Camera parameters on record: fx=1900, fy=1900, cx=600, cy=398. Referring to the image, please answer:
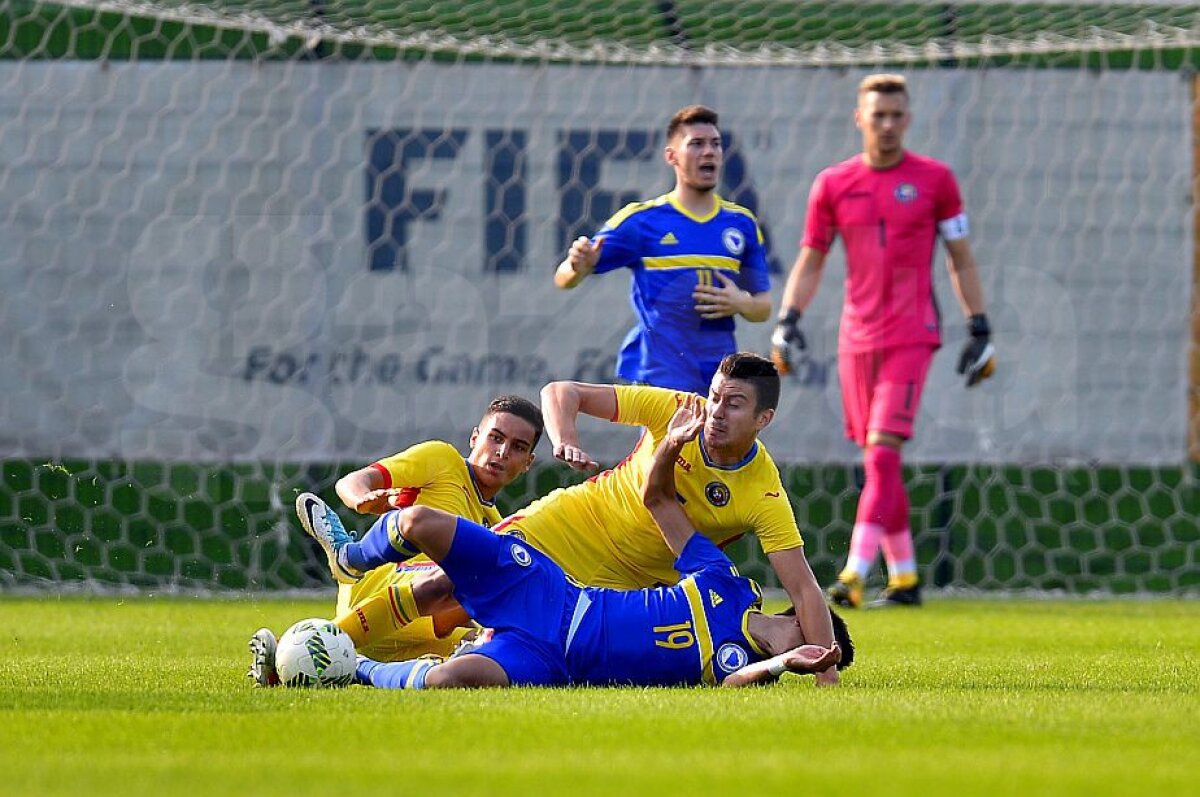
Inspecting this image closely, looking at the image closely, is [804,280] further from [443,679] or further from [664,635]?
[443,679]

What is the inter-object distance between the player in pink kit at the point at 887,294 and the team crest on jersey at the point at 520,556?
11.3 ft

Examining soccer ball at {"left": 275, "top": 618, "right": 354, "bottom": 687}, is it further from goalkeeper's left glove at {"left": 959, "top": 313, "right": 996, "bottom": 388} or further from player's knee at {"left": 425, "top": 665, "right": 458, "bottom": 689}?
goalkeeper's left glove at {"left": 959, "top": 313, "right": 996, "bottom": 388}

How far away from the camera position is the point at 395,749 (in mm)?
3436

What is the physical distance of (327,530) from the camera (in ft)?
17.2

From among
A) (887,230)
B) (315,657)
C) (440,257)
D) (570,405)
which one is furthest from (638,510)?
(440,257)

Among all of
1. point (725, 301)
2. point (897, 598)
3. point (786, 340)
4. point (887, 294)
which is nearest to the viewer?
point (725, 301)

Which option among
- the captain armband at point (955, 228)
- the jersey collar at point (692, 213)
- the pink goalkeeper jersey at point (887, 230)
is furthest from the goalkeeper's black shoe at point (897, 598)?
the jersey collar at point (692, 213)

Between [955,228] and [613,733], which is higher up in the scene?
[955,228]

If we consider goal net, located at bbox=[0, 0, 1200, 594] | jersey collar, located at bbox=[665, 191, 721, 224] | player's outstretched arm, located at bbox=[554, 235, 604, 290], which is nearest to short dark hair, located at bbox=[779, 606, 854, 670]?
player's outstretched arm, located at bbox=[554, 235, 604, 290]

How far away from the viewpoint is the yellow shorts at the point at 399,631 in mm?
5352

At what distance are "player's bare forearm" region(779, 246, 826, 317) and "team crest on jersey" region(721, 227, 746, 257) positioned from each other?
1198 mm

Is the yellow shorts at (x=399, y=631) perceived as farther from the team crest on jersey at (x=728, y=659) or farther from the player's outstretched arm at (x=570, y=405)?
the team crest on jersey at (x=728, y=659)

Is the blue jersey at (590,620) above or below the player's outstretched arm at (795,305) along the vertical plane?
below

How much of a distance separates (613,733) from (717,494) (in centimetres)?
166
